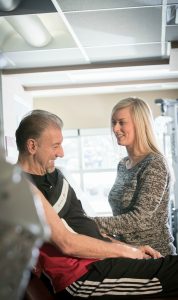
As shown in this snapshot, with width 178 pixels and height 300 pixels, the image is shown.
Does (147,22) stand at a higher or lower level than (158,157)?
higher

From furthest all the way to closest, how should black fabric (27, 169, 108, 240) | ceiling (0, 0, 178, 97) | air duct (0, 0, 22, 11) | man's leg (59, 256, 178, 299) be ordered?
1. ceiling (0, 0, 178, 97)
2. air duct (0, 0, 22, 11)
3. black fabric (27, 169, 108, 240)
4. man's leg (59, 256, 178, 299)

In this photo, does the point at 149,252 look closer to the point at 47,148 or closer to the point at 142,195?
the point at 142,195

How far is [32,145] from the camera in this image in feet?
5.17

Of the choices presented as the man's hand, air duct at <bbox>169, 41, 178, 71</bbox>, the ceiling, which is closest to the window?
the ceiling

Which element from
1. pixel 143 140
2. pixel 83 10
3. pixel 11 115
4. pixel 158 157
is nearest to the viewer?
pixel 158 157

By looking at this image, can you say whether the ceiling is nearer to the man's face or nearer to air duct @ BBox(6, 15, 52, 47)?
air duct @ BBox(6, 15, 52, 47)

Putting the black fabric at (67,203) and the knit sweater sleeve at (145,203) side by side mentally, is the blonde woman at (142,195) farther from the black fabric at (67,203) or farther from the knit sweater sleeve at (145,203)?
the black fabric at (67,203)

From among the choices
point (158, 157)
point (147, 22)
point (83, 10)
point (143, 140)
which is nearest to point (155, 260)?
point (158, 157)

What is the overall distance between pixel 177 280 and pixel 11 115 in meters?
4.62

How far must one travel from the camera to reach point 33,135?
1576 mm

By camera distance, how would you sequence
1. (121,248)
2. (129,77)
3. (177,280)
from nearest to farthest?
(177,280)
(121,248)
(129,77)

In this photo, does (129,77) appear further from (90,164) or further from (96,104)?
(90,164)

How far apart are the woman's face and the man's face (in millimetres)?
525

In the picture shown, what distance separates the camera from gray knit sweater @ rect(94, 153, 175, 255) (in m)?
1.81
